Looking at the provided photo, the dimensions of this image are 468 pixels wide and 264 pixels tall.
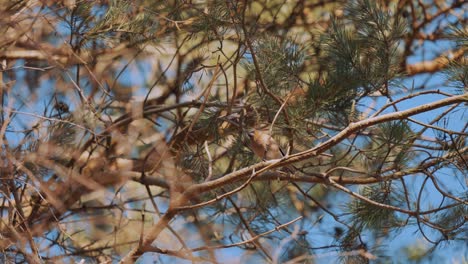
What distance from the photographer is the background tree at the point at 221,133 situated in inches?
69.4

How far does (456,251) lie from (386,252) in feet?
0.61

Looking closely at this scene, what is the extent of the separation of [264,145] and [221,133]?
0.29 m

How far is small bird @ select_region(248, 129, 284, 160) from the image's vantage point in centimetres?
183

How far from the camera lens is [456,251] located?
6.44ft

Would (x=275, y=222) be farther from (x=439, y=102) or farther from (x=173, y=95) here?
(x=439, y=102)

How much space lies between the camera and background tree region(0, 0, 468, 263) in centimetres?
176

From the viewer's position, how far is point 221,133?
2.11 m

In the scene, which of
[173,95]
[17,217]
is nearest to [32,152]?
[17,217]

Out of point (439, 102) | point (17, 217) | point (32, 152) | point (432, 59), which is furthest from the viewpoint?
point (432, 59)

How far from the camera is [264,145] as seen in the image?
1845mm

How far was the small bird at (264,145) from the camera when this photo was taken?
183 cm

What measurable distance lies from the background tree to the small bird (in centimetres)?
2

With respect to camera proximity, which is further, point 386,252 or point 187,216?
point 187,216

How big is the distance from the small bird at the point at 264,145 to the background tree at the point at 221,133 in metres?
0.02
